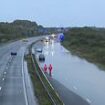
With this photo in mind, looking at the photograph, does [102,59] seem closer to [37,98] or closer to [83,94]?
[83,94]

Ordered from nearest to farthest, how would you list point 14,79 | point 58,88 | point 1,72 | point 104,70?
point 58,88
point 14,79
point 1,72
point 104,70

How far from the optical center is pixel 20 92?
157ft

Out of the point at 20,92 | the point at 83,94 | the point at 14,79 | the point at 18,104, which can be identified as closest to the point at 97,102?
the point at 83,94

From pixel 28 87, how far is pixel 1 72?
1893 cm

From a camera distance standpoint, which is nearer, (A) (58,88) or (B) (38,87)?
(B) (38,87)

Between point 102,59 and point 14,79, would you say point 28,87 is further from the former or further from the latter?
point 102,59

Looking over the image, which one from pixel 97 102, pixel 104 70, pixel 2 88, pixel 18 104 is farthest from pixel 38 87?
pixel 104 70

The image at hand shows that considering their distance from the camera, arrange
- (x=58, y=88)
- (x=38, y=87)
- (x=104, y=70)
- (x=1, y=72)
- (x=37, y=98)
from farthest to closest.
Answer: (x=104, y=70) < (x=1, y=72) < (x=58, y=88) < (x=38, y=87) < (x=37, y=98)

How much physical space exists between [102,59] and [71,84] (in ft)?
156

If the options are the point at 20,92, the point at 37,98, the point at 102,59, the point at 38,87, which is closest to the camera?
the point at 37,98

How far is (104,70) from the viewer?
282ft

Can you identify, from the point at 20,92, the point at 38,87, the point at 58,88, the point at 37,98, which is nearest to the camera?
the point at 37,98

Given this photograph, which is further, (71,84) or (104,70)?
(104,70)

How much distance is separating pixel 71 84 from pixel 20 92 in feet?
54.5
